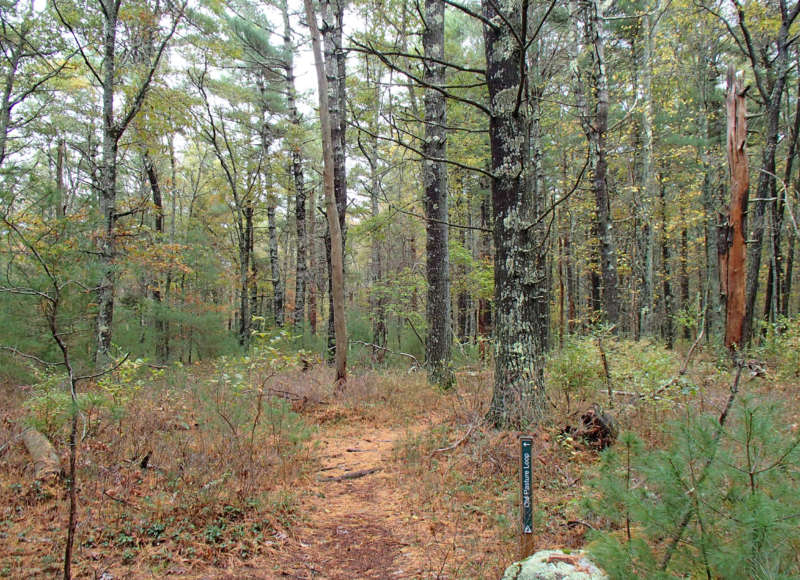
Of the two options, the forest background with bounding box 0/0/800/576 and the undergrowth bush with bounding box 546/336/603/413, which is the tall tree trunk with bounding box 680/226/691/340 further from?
the undergrowth bush with bounding box 546/336/603/413

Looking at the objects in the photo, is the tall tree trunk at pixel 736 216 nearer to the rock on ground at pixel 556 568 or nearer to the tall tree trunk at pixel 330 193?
the rock on ground at pixel 556 568

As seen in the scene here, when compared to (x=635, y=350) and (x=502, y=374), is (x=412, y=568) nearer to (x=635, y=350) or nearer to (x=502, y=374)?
(x=502, y=374)

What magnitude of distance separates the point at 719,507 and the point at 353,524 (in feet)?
9.86

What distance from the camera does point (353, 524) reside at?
3809 millimetres

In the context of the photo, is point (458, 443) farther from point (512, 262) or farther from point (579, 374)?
point (512, 262)

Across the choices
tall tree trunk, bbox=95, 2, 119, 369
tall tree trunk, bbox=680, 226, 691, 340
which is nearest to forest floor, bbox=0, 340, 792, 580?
tall tree trunk, bbox=95, 2, 119, 369

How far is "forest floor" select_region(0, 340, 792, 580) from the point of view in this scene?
9.91ft

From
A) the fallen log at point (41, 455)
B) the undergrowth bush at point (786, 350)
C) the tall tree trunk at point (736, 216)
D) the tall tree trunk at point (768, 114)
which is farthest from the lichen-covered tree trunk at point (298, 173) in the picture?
the undergrowth bush at point (786, 350)

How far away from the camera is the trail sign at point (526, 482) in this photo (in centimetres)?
251

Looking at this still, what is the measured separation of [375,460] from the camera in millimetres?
5348

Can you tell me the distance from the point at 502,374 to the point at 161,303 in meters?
13.3

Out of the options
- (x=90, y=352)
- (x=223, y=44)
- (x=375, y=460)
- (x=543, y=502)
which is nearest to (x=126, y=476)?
(x=375, y=460)

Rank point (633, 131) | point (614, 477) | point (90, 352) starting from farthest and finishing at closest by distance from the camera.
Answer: point (633, 131) → point (90, 352) → point (614, 477)

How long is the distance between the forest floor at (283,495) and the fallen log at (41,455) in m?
0.10
